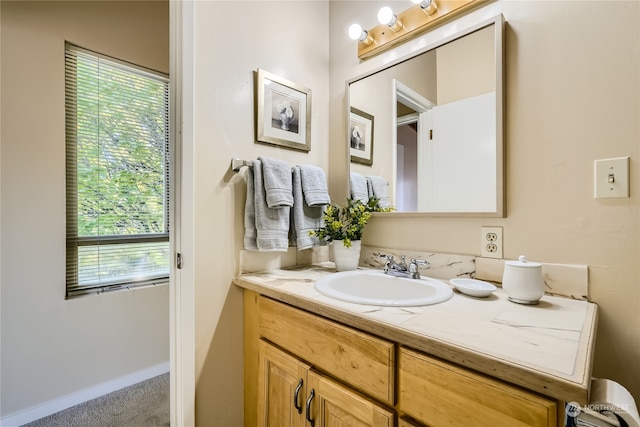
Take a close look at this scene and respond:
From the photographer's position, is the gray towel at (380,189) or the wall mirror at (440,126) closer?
the wall mirror at (440,126)

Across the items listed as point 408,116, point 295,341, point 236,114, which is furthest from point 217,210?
point 408,116

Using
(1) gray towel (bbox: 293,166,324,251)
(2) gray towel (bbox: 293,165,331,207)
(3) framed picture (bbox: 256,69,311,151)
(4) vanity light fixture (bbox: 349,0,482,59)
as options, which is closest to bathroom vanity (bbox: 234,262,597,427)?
(1) gray towel (bbox: 293,166,324,251)

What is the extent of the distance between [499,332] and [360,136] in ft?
3.42

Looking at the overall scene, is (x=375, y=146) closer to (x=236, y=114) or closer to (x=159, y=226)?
(x=236, y=114)

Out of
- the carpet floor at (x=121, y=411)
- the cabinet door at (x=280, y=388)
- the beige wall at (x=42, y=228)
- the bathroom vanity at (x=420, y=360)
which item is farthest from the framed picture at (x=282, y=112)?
the carpet floor at (x=121, y=411)

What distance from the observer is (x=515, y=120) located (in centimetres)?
93

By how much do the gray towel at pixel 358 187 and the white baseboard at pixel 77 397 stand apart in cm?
179

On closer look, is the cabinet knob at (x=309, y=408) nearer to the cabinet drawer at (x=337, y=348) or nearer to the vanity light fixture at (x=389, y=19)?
the cabinet drawer at (x=337, y=348)

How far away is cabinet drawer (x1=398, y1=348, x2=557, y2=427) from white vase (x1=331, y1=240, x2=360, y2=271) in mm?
605

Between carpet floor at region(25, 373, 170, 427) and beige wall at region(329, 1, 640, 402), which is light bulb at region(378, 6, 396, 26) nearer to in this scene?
beige wall at region(329, 1, 640, 402)

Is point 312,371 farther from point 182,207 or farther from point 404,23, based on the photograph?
point 404,23

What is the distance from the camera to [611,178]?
0.75 m

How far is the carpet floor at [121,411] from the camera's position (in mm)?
1431

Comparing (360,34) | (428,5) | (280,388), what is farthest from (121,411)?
(428,5)
